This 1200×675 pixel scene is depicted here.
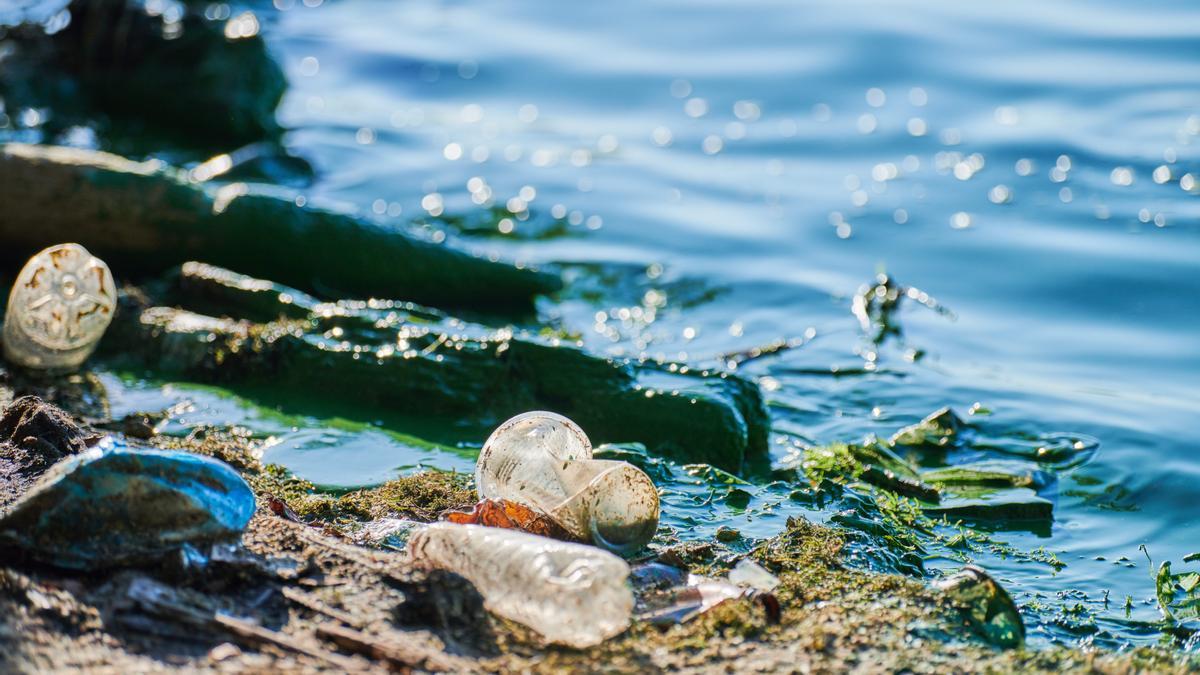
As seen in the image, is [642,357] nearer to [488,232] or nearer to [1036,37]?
[488,232]

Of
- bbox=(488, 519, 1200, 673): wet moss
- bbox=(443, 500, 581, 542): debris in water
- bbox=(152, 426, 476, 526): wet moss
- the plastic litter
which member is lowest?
bbox=(152, 426, 476, 526): wet moss

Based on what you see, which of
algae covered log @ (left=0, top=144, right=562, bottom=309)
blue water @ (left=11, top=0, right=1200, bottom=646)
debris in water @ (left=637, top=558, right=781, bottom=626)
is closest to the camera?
debris in water @ (left=637, top=558, right=781, bottom=626)

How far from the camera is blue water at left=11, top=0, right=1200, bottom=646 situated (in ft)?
17.7

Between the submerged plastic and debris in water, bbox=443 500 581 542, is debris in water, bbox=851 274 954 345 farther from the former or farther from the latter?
the submerged plastic

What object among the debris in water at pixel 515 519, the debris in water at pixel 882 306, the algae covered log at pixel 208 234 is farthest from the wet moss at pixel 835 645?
the algae covered log at pixel 208 234

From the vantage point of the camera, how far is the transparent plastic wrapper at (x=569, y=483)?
12.0ft

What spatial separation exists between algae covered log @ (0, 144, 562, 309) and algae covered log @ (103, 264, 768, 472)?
105 cm

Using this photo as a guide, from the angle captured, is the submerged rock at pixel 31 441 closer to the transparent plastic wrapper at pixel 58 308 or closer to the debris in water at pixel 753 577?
the transparent plastic wrapper at pixel 58 308

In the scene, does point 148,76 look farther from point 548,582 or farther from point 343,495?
point 548,582

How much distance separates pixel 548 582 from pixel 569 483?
0.69m

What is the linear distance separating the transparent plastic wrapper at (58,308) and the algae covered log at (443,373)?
39 cm

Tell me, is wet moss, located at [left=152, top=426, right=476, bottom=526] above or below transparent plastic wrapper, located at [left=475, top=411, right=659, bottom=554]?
below

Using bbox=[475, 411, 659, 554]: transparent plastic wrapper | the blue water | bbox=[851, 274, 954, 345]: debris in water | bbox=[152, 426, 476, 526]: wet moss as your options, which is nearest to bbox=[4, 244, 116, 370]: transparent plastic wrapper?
the blue water

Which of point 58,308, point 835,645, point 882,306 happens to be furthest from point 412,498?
point 882,306
